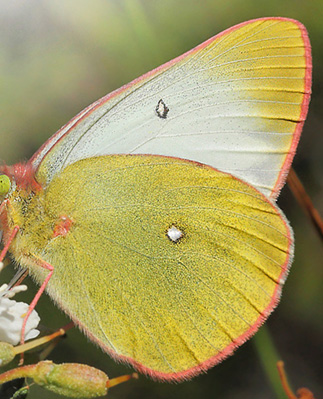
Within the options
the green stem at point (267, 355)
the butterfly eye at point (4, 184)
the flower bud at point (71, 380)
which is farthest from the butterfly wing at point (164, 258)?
the green stem at point (267, 355)

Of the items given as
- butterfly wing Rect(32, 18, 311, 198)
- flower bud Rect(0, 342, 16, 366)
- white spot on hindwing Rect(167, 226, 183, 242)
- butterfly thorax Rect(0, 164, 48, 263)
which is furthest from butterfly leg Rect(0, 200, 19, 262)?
white spot on hindwing Rect(167, 226, 183, 242)

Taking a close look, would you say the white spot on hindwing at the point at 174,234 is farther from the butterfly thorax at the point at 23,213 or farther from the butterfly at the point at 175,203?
the butterfly thorax at the point at 23,213

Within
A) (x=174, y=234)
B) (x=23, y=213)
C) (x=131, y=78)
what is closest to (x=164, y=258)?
(x=174, y=234)

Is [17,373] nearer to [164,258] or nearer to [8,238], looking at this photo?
[8,238]

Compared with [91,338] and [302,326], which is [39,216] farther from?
[302,326]

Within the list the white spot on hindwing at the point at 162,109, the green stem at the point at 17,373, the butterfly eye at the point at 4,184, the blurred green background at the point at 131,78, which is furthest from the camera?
the blurred green background at the point at 131,78

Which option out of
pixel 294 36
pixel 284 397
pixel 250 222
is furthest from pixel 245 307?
pixel 294 36
